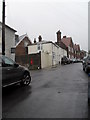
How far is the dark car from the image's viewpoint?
5.75 m

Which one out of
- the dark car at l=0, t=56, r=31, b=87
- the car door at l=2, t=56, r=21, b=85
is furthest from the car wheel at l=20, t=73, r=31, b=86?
the car door at l=2, t=56, r=21, b=85

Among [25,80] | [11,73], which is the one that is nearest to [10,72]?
[11,73]

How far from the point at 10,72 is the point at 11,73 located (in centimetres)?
9

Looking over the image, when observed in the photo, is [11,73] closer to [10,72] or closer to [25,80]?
[10,72]

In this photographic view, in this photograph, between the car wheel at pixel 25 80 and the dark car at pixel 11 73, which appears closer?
the dark car at pixel 11 73

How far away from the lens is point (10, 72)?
6.13 m

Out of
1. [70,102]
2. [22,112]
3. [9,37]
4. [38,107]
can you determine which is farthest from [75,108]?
[9,37]

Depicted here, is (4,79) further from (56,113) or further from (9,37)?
(9,37)

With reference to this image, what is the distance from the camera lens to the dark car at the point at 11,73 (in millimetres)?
5750

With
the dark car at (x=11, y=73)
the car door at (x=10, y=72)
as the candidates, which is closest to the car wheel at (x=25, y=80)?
the dark car at (x=11, y=73)

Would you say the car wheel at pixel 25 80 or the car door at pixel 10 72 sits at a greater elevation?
the car door at pixel 10 72

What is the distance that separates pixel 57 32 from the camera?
1784 inches

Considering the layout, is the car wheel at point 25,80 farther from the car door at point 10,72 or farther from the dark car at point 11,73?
the car door at point 10,72

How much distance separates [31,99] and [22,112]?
1.17 meters
